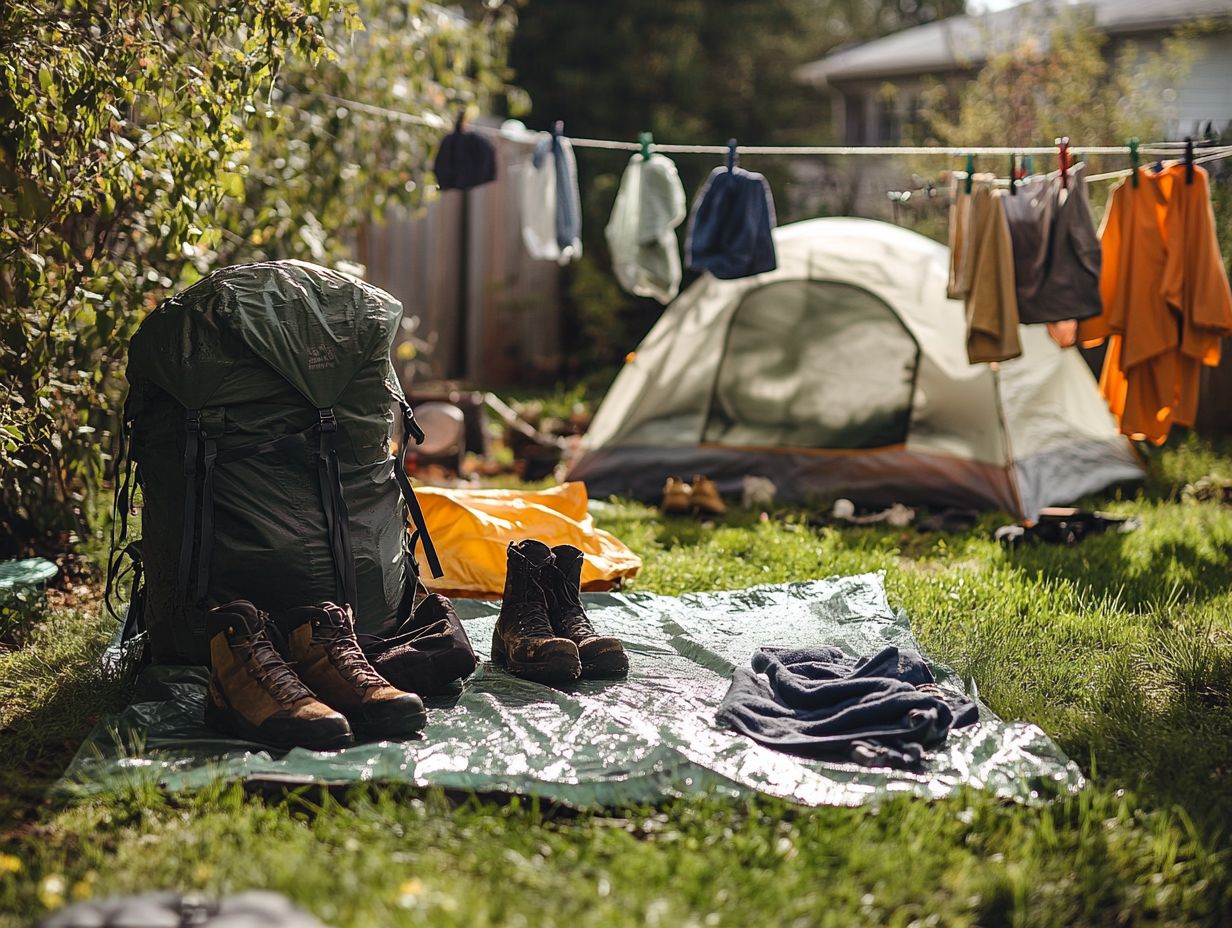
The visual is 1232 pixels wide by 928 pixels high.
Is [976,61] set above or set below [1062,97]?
above

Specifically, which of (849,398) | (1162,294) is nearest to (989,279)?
(1162,294)

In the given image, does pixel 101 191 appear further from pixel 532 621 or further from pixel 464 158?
pixel 464 158

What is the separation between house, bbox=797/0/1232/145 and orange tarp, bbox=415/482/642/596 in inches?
214

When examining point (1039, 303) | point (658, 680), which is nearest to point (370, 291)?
point (658, 680)

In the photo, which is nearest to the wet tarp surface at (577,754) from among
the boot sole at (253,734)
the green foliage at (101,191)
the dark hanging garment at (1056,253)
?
the boot sole at (253,734)

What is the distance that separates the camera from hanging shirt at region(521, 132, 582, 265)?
215 inches

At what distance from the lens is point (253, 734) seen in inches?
103

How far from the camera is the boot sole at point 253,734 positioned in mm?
2572

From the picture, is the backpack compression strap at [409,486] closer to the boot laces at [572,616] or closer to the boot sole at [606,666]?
the boot laces at [572,616]

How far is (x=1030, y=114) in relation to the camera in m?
8.89

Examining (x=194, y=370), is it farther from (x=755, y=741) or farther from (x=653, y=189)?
(x=653, y=189)

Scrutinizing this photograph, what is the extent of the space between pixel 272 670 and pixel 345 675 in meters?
0.16

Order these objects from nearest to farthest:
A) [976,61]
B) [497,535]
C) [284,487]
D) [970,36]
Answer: [284,487] → [497,535] → [976,61] → [970,36]

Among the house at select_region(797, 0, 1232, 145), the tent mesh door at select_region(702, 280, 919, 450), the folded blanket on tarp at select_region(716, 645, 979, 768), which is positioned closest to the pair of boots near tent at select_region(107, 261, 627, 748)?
the folded blanket on tarp at select_region(716, 645, 979, 768)
